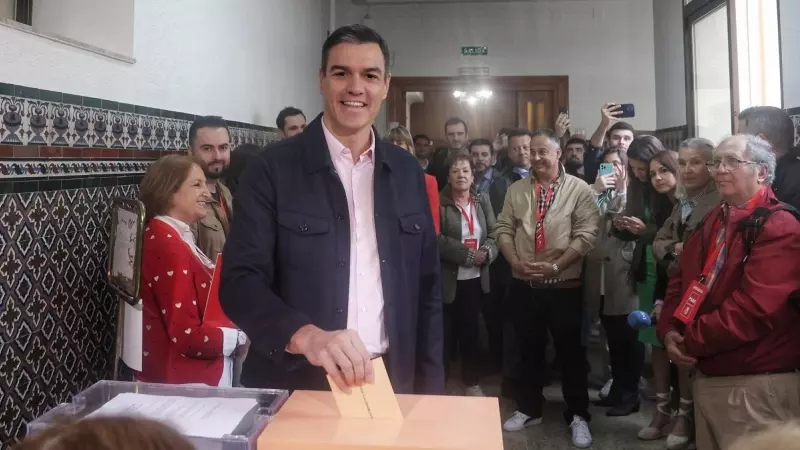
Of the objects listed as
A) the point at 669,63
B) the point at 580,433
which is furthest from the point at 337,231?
the point at 669,63

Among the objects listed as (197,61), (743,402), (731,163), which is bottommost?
(743,402)

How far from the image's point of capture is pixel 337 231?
121cm

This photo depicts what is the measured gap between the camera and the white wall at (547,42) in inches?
270

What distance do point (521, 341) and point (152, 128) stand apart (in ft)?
6.55

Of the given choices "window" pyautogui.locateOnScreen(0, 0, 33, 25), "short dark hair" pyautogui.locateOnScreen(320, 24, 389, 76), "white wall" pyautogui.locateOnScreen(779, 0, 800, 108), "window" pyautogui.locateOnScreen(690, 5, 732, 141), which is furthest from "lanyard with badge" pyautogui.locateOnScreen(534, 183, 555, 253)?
"window" pyautogui.locateOnScreen(690, 5, 732, 141)

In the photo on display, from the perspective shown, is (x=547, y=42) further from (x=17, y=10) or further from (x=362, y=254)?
(x=362, y=254)

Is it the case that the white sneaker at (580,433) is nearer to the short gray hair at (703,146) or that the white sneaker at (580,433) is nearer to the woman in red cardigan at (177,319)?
the short gray hair at (703,146)

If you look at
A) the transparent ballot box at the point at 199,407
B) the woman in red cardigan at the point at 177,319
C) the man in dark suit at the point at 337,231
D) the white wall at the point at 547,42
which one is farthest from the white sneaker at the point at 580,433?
the white wall at the point at 547,42

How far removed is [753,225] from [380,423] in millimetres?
1690

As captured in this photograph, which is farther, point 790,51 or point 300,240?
point 790,51

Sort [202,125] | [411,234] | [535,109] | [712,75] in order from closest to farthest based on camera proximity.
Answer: [411,234] < [202,125] < [712,75] < [535,109]

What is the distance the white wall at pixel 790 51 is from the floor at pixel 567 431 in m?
1.85

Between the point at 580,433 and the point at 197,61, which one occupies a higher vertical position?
the point at 197,61

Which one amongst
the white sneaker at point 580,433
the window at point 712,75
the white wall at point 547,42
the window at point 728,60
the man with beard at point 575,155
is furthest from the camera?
the white wall at point 547,42
